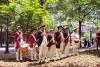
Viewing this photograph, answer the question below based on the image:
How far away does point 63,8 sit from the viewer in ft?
89.5

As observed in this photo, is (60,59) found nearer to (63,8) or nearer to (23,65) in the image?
(23,65)

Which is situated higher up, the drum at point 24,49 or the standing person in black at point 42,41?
the standing person in black at point 42,41

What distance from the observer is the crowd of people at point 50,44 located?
1847 centimetres

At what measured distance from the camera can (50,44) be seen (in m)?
18.6

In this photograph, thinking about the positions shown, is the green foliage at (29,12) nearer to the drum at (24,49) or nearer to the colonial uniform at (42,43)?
the drum at (24,49)

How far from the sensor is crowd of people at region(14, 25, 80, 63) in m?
18.5

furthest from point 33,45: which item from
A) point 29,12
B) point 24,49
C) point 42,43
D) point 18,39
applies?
point 29,12

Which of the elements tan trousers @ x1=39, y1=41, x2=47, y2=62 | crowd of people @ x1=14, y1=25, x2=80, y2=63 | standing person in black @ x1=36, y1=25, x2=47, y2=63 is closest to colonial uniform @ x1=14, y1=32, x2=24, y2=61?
crowd of people @ x1=14, y1=25, x2=80, y2=63

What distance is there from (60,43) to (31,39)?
1.72 m

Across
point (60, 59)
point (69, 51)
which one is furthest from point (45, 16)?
point (60, 59)

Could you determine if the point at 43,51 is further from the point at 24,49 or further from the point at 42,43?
the point at 24,49

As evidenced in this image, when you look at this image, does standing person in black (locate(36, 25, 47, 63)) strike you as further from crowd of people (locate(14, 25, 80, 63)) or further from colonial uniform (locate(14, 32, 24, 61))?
colonial uniform (locate(14, 32, 24, 61))

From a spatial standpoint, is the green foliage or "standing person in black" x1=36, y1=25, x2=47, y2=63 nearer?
"standing person in black" x1=36, y1=25, x2=47, y2=63

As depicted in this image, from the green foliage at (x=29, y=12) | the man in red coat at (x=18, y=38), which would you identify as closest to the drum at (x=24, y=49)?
the man in red coat at (x=18, y=38)
